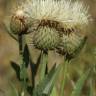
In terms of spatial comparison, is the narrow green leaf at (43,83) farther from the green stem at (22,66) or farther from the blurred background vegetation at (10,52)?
the blurred background vegetation at (10,52)

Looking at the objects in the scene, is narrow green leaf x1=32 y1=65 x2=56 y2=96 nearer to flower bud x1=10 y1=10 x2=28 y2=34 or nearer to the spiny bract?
the spiny bract

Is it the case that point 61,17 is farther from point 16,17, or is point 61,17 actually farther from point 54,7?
point 16,17

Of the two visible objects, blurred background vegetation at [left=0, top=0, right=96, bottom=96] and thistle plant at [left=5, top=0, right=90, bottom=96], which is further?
blurred background vegetation at [left=0, top=0, right=96, bottom=96]

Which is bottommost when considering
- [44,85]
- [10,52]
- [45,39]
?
[10,52]

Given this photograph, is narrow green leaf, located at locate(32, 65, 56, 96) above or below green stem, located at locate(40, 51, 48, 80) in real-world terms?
below

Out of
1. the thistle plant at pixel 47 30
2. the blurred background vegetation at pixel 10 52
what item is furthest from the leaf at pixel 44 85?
the blurred background vegetation at pixel 10 52

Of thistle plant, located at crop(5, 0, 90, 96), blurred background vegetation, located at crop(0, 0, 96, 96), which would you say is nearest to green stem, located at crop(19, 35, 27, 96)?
thistle plant, located at crop(5, 0, 90, 96)

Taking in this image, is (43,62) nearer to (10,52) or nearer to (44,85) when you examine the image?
(44,85)

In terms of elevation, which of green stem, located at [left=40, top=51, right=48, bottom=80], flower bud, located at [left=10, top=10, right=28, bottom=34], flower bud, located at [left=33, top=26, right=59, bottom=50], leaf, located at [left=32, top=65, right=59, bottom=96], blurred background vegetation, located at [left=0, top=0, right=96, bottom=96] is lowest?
blurred background vegetation, located at [left=0, top=0, right=96, bottom=96]

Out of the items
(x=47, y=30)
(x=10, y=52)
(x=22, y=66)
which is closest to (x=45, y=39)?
(x=47, y=30)
